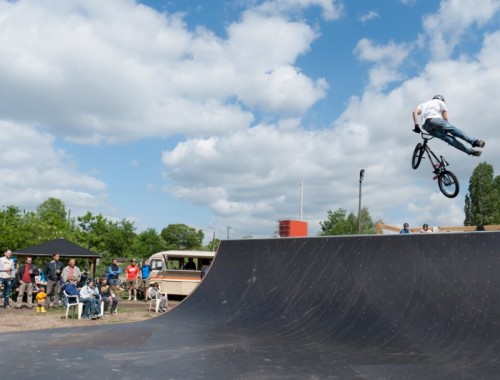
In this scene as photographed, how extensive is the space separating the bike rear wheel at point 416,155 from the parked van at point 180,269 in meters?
7.75

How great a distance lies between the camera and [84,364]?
5.29 m

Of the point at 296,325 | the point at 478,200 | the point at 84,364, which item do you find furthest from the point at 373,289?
the point at 478,200

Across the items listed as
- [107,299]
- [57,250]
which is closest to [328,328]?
[107,299]

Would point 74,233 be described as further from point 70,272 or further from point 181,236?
point 181,236

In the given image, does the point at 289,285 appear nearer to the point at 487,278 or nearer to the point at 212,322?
the point at 212,322

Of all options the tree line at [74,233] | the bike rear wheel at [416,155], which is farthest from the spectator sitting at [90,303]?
the tree line at [74,233]

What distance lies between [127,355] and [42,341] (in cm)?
173

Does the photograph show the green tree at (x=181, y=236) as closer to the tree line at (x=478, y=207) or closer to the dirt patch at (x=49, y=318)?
the tree line at (x=478, y=207)

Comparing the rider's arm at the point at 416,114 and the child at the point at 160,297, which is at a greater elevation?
the rider's arm at the point at 416,114

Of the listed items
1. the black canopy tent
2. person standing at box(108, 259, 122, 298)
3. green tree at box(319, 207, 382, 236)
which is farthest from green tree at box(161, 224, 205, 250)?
person standing at box(108, 259, 122, 298)

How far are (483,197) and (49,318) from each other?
51.3 metres

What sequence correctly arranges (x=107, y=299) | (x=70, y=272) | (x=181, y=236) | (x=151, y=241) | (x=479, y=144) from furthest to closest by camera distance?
(x=181, y=236)
(x=151, y=241)
(x=70, y=272)
(x=107, y=299)
(x=479, y=144)

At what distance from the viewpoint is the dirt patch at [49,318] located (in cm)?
983

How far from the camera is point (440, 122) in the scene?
8.05 meters
